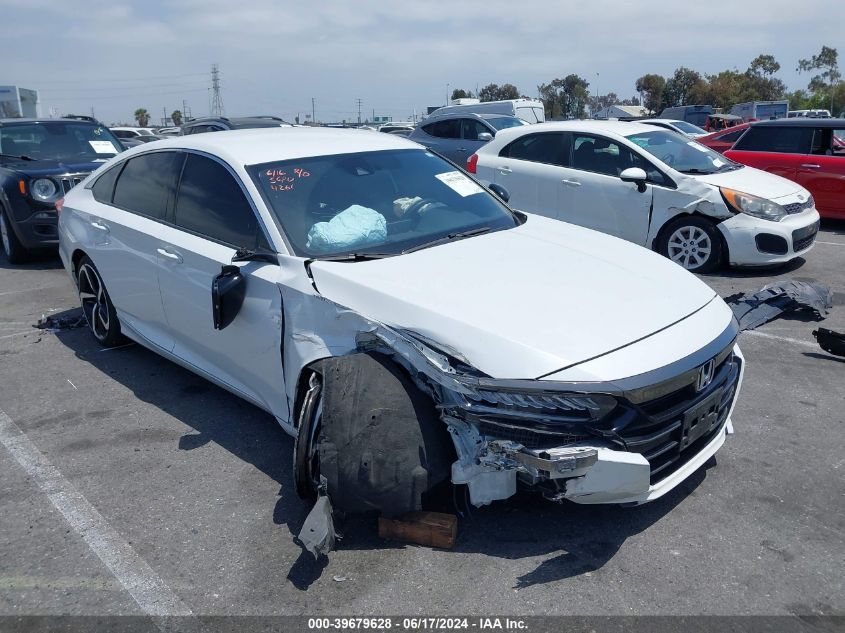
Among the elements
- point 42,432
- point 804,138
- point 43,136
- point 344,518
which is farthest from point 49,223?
point 804,138

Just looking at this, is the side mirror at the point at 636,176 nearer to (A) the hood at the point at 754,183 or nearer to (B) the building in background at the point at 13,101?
(A) the hood at the point at 754,183

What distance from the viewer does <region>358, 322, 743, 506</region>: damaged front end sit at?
9.09 ft

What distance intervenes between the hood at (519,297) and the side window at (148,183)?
1717 mm

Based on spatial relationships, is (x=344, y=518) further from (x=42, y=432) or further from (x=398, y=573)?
(x=42, y=432)

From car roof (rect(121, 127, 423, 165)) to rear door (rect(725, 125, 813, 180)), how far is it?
762 centimetres

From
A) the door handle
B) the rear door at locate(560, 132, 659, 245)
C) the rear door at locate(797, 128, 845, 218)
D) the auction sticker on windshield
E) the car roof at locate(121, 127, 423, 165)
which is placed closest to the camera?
the car roof at locate(121, 127, 423, 165)

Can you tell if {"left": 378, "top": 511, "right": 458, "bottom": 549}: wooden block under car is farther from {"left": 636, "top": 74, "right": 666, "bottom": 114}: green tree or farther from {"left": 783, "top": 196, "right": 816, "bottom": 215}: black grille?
{"left": 636, "top": 74, "right": 666, "bottom": 114}: green tree

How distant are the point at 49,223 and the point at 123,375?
454cm

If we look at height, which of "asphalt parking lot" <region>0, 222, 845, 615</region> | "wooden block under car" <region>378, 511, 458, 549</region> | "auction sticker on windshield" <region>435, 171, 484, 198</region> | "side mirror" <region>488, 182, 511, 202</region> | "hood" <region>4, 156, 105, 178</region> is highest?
"auction sticker on windshield" <region>435, 171, 484, 198</region>

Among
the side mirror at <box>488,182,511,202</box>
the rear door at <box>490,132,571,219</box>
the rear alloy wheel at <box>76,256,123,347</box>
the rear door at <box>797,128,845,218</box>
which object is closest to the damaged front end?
the side mirror at <box>488,182,511,202</box>

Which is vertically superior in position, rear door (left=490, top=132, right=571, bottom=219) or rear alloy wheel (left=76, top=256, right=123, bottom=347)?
rear door (left=490, top=132, right=571, bottom=219)

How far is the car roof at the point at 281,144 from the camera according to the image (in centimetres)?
417

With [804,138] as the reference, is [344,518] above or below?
below

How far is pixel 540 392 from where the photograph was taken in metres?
2.77
